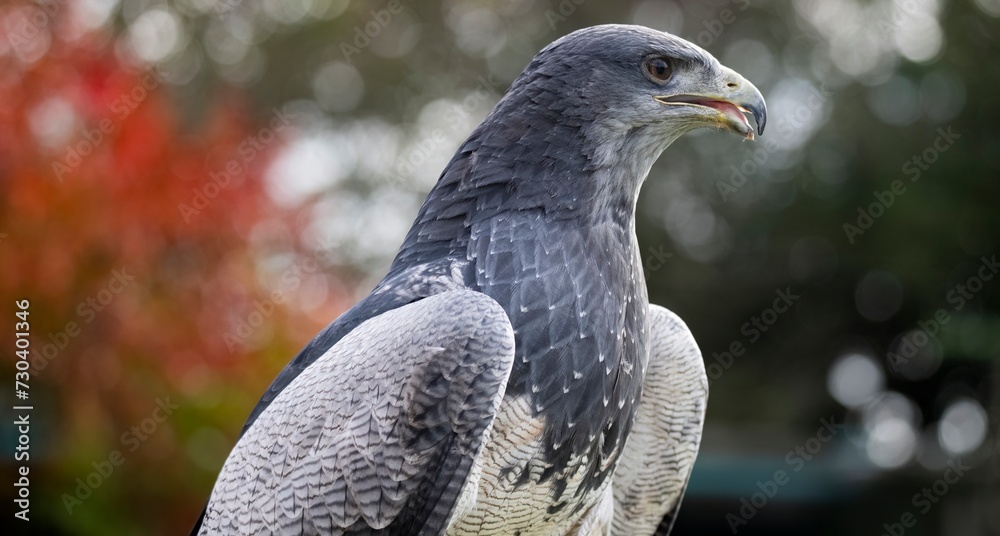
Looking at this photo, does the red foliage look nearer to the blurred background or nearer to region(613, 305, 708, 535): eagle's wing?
the blurred background

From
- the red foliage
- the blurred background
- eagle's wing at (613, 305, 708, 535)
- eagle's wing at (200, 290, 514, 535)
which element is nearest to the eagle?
eagle's wing at (200, 290, 514, 535)

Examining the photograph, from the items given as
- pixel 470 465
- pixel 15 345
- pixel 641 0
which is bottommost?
pixel 15 345

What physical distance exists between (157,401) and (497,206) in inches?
209

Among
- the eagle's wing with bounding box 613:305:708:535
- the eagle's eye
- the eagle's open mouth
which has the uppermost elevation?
the eagle's eye

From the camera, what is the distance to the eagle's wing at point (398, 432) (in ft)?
9.80

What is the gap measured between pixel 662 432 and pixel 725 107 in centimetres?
136

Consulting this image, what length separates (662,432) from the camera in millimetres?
4188

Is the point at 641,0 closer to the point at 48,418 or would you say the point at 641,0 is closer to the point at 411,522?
the point at 48,418

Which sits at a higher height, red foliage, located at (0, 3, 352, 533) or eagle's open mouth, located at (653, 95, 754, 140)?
eagle's open mouth, located at (653, 95, 754, 140)

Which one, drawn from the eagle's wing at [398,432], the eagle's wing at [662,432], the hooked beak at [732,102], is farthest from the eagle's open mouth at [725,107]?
the eagle's wing at [398,432]

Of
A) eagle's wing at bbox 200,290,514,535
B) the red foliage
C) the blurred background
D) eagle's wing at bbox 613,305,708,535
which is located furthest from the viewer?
the blurred background

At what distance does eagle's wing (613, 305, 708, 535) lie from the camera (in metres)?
4.09

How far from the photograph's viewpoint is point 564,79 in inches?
140

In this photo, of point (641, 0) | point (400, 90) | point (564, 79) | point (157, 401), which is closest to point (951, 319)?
point (641, 0)
